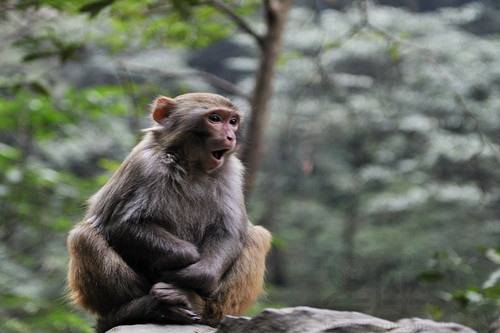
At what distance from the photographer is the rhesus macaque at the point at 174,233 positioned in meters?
3.83

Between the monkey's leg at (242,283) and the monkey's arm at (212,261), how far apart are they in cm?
7

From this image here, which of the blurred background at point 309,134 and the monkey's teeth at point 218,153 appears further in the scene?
the blurred background at point 309,134

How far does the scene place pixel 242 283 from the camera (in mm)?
4098

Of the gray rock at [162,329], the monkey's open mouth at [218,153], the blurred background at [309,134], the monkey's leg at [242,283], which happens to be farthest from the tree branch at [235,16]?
the gray rock at [162,329]

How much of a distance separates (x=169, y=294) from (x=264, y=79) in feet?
10.3

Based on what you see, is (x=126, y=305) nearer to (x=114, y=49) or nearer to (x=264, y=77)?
(x=264, y=77)

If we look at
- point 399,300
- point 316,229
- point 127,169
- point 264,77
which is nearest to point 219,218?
point 127,169

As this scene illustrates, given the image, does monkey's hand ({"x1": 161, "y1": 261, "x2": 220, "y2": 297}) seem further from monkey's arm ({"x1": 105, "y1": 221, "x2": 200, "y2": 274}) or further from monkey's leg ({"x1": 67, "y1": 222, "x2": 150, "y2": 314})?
monkey's leg ({"x1": 67, "y1": 222, "x2": 150, "y2": 314})

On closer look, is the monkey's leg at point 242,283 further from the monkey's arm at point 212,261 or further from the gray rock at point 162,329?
the gray rock at point 162,329

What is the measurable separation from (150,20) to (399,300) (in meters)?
4.20

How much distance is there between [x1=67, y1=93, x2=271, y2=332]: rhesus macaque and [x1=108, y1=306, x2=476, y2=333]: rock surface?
0.62m

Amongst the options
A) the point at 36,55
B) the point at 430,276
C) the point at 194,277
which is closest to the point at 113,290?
the point at 194,277

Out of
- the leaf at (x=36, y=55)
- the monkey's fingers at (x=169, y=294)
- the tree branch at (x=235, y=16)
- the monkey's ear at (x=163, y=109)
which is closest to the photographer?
A: the monkey's fingers at (x=169, y=294)

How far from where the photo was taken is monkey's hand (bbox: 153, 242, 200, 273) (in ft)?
12.5
